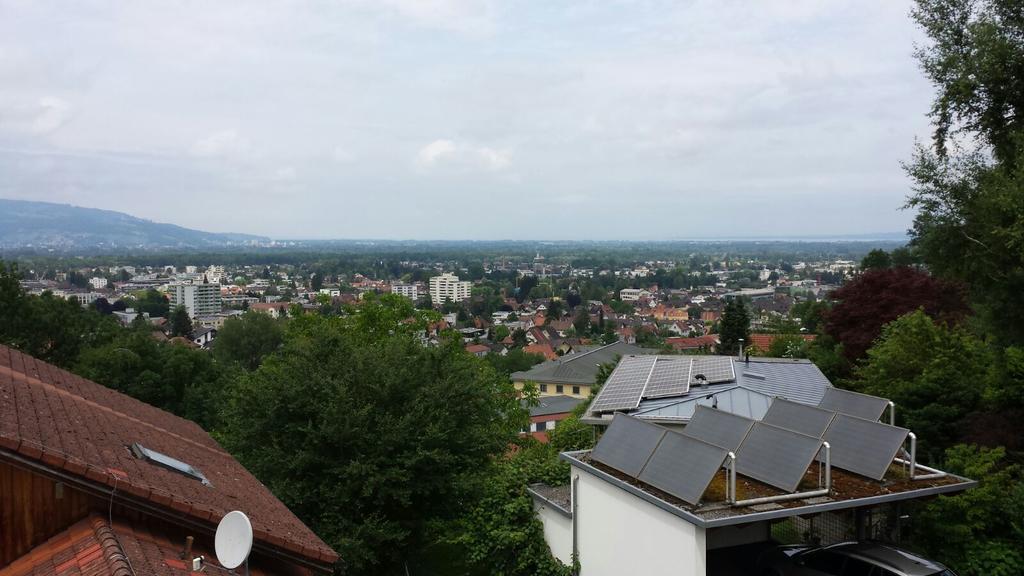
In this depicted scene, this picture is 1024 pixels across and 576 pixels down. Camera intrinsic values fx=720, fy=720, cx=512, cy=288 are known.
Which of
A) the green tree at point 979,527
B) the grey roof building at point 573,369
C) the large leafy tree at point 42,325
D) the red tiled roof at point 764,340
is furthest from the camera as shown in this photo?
the grey roof building at point 573,369

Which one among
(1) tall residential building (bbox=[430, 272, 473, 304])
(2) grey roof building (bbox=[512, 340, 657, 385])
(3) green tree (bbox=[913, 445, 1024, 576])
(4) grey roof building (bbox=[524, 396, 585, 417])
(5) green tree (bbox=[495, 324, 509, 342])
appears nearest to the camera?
(3) green tree (bbox=[913, 445, 1024, 576])

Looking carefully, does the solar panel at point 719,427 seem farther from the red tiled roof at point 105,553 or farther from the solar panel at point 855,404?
the red tiled roof at point 105,553

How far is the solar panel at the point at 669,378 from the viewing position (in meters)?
14.9

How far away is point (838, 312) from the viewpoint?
28.4 m

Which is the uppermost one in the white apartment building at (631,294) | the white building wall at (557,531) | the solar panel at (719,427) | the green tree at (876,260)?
the green tree at (876,260)

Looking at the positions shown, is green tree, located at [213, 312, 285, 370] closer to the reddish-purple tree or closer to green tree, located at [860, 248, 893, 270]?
green tree, located at [860, 248, 893, 270]

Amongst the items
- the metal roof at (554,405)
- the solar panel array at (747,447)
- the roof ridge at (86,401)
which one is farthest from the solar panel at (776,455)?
the metal roof at (554,405)

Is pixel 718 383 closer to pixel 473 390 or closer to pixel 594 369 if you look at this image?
pixel 473 390

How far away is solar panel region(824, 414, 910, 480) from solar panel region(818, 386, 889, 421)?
31.2 inches

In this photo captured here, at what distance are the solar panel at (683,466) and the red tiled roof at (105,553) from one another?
529 centimetres

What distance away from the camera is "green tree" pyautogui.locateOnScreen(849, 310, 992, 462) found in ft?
46.1

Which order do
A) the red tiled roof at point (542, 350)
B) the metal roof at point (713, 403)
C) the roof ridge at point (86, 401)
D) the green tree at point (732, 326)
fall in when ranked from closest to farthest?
1. the roof ridge at point (86, 401)
2. the metal roof at point (713, 403)
3. the green tree at point (732, 326)
4. the red tiled roof at point (542, 350)

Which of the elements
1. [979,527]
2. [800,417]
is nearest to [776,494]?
[800,417]

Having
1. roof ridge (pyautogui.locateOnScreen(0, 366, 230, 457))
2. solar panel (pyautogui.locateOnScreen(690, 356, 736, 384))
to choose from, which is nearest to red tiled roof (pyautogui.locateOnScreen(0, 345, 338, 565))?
roof ridge (pyautogui.locateOnScreen(0, 366, 230, 457))
